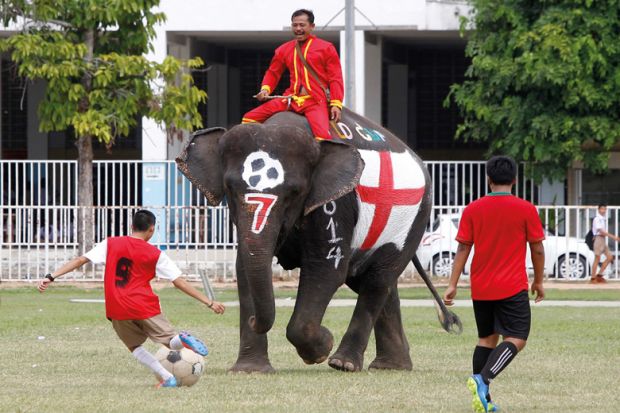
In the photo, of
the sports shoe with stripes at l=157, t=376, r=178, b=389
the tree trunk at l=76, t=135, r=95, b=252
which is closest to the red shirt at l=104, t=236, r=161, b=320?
the sports shoe with stripes at l=157, t=376, r=178, b=389

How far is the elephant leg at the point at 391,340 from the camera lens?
12922 millimetres

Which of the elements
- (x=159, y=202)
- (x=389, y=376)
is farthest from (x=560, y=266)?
(x=389, y=376)

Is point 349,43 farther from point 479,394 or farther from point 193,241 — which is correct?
point 479,394

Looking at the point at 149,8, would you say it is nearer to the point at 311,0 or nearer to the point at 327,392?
the point at 311,0

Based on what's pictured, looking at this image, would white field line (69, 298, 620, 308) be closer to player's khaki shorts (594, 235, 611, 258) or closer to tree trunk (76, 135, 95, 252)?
tree trunk (76, 135, 95, 252)

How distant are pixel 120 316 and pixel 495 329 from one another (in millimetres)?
2820

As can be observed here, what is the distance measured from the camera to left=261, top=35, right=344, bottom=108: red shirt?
40.4ft

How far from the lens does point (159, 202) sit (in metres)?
32.2

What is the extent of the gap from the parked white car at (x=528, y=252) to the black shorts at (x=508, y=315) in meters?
17.5

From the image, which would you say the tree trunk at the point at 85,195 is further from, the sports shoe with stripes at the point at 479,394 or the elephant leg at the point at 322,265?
the sports shoe with stripes at the point at 479,394

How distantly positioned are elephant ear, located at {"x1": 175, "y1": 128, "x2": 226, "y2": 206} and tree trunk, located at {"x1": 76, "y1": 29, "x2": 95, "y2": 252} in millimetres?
15984

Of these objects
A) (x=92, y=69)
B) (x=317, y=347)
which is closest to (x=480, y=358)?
(x=317, y=347)

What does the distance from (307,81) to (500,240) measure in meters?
3.23

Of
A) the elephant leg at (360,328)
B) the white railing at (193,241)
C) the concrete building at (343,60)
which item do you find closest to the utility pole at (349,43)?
Answer: the concrete building at (343,60)
